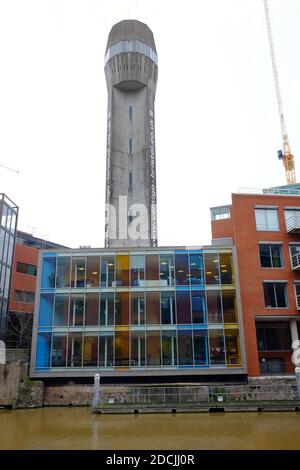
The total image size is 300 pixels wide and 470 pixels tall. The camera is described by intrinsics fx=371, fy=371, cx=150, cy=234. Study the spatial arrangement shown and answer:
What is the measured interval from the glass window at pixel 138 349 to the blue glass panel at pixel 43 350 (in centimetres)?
795

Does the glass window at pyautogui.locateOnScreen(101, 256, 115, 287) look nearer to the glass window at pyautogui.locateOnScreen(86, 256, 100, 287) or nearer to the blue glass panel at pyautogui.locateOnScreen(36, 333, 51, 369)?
the glass window at pyautogui.locateOnScreen(86, 256, 100, 287)

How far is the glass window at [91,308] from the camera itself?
3597 cm

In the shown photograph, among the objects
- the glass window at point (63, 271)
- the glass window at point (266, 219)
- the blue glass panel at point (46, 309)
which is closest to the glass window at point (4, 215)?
the glass window at point (63, 271)

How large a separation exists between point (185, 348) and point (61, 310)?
41.2ft

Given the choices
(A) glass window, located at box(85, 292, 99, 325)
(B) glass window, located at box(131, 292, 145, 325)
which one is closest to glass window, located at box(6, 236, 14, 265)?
(A) glass window, located at box(85, 292, 99, 325)

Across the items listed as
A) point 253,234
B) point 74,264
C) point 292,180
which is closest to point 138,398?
point 74,264

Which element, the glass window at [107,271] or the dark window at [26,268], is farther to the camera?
the dark window at [26,268]

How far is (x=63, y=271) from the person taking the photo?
123 ft

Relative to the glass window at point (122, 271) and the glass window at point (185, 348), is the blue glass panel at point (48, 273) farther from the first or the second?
the glass window at point (185, 348)

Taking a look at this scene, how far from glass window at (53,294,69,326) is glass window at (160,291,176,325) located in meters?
9.32

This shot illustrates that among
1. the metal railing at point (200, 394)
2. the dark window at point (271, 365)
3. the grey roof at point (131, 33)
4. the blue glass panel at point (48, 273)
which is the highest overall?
the grey roof at point (131, 33)

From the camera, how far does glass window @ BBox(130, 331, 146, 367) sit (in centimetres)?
3456

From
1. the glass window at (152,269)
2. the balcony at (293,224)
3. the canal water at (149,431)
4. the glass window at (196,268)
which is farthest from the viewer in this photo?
the balcony at (293,224)

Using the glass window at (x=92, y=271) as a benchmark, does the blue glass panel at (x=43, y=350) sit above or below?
below
